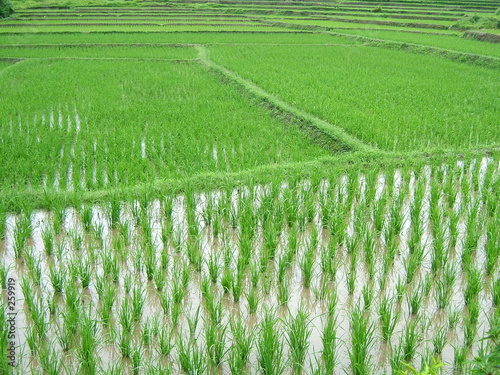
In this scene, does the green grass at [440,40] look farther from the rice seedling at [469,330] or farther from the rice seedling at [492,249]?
the rice seedling at [469,330]

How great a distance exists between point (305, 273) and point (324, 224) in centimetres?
86

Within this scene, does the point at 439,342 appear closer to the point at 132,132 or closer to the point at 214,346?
the point at 214,346

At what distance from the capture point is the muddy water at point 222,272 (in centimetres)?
265

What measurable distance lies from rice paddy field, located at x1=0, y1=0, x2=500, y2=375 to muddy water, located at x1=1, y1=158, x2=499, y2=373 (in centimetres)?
2

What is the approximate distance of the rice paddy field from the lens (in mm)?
2547

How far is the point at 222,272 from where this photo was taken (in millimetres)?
3330

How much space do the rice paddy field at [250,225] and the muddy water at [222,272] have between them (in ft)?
0.05

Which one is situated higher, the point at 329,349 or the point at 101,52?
the point at 101,52

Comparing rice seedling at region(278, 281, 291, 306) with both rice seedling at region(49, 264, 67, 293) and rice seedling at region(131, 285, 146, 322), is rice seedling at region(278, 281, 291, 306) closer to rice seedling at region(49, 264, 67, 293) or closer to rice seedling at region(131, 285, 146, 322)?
rice seedling at region(131, 285, 146, 322)

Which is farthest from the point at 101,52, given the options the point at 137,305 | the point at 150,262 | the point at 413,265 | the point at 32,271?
the point at 413,265

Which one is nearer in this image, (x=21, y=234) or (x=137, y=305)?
(x=137, y=305)

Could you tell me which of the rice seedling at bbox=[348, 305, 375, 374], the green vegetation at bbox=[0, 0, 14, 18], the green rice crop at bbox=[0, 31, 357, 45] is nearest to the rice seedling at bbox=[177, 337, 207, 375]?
the rice seedling at bbox=[348, 305, 375, 374]

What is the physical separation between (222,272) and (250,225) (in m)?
0.54

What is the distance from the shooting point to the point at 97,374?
2434mm
